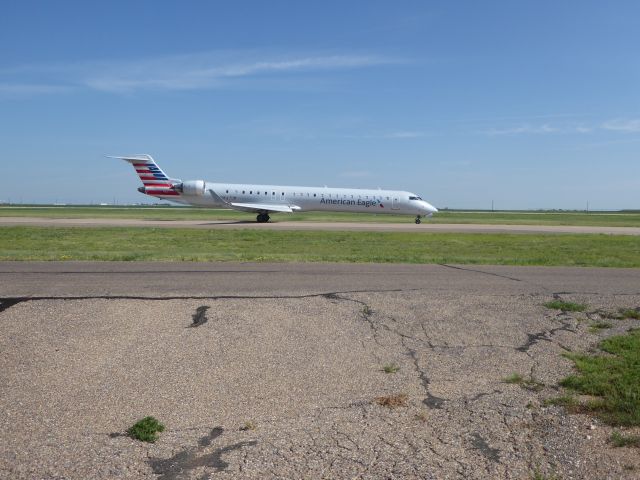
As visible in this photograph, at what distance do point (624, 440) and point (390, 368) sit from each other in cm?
268

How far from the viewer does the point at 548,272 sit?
15.4m

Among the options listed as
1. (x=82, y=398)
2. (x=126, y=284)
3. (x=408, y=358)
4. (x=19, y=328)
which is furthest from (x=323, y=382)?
(x=126, y=284)

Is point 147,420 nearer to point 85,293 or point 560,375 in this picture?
point 560,375

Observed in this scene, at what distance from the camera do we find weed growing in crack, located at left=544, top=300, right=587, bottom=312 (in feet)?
33.8

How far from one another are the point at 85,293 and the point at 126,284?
51.2 inches

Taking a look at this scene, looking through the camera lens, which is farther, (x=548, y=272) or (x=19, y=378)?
(x=548, y=272)

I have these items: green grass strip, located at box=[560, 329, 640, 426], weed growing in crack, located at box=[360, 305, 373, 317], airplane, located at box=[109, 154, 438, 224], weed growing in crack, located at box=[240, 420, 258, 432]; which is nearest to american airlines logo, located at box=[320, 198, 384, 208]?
airplane, located at box=[109, 154, 438, 224]

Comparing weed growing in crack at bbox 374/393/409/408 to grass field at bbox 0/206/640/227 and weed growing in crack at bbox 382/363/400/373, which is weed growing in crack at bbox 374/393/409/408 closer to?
weed growing in crack at bbox 382/363/400/373

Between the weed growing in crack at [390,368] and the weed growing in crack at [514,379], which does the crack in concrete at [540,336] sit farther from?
the weed growing in crack at [390,368]

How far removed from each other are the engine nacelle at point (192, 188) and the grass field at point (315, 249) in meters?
17.1

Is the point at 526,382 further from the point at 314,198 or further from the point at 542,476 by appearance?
the point at 314,198

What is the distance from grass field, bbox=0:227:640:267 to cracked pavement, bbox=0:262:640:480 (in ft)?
20.8

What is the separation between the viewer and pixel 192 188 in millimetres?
49188

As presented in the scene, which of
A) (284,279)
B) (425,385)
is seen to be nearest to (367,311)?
(425,385)
